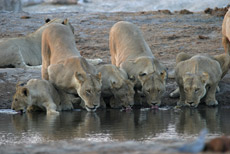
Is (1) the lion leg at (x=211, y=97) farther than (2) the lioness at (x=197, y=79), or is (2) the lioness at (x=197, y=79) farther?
(1) the lion leg at (x=211, y=97)

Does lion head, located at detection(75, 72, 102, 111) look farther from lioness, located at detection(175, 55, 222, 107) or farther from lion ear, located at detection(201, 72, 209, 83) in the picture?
lion ear, located at detection(201, 72, 209, 83)

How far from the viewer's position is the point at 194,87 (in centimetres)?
992

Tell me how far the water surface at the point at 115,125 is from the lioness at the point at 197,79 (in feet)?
0.76

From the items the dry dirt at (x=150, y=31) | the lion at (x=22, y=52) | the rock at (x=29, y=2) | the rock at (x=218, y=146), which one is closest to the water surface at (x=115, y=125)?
the rock at (x=218, y=146)

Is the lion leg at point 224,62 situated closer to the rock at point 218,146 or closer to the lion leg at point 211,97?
the lion leg at point 211,97

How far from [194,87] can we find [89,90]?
1.70 meters

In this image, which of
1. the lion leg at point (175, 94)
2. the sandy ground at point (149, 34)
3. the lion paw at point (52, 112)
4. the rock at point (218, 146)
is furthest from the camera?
the sandy ground at point (149, 34)

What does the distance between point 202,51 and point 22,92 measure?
19.7 ft

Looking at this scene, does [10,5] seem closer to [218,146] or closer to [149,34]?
[149,34]

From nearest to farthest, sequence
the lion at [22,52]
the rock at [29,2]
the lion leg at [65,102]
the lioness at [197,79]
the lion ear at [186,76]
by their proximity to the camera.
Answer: the lioness at [197,79] → the lion ear at [186,76] → the lion leg at [65,102] → the lion at [22,52] → the rock at [29,2]

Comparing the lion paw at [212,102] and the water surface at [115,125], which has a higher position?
the water surface at [115,125]

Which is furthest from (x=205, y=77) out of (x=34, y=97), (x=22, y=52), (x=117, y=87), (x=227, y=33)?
(x=22, y=52)

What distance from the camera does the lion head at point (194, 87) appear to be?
9938 millimetres

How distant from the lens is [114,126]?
8.33 m
